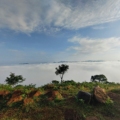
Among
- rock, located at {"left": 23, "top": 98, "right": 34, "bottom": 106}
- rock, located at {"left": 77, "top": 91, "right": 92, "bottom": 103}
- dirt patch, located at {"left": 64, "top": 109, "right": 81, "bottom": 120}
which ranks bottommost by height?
dirt patch, located at {"left": 64, "top": 109, "right": 81, "bottom": 120}

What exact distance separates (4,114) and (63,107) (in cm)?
309

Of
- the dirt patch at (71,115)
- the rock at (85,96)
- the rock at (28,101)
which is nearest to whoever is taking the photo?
the dirt patch at (71,115)

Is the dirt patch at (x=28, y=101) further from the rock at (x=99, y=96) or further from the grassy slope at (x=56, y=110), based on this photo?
the rock at (x=99, y=96)

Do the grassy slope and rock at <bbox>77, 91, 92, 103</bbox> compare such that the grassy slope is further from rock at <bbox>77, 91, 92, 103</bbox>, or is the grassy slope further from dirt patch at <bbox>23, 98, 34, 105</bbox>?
rock at <bbox>77, 91, 92, 103</bbox>

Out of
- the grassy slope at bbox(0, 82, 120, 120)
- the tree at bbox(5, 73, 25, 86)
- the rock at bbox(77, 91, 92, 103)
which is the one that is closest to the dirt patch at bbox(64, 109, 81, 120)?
the grassy slope at bbox(0, 82, 120, 120)

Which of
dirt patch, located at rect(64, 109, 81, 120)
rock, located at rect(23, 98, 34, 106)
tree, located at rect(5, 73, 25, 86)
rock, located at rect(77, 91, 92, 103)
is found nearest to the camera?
dirt patch, located at rect(64, 109, 81, 120)

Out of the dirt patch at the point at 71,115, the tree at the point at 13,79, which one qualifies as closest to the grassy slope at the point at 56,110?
the dirt patch at the point at 71,115

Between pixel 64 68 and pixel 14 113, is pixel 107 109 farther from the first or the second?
pixel 64 68

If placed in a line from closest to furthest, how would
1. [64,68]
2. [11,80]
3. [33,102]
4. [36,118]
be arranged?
[36,118] < [33,102] < [11,80] < [64,68]

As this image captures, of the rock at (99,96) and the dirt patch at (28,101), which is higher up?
the rock at (99,96)

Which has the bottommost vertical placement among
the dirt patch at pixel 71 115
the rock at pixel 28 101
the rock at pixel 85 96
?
the dirt patch at pixel 71 115

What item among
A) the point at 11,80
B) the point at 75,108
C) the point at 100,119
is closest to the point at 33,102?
the point at 75,108

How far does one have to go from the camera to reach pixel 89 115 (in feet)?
21.9

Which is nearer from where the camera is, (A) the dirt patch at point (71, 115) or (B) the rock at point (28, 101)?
(A) the dirt patch at point (71, 115)
